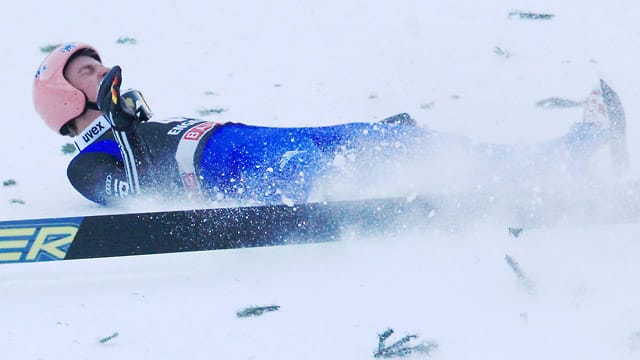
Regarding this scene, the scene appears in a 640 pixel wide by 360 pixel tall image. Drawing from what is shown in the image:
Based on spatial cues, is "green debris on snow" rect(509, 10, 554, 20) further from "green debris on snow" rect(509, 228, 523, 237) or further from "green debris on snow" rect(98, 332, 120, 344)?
"green debris on snow" rect(98, 332, 120, 344)

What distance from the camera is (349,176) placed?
11.8 ft

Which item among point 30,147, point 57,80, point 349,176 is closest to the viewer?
point 349,176

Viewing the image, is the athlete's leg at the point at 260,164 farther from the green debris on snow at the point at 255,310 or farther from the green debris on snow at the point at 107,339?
the green debris on snow at the point at 107,339

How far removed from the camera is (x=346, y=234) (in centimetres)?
334

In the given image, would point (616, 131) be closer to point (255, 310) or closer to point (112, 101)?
point (255, 310)

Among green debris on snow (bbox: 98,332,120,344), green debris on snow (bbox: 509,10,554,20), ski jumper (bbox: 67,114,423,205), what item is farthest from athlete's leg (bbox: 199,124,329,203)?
green debris on snow (bbox: 509,10,554,20)

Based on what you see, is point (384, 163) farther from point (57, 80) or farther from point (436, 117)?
point (57, 80)

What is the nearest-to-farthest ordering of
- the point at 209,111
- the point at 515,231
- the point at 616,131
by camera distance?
the point at 515,231
the point at 616,131
the point at 209,111

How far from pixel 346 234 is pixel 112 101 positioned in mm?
972

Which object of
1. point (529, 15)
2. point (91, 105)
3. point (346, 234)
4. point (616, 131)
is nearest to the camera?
point (346, 234)

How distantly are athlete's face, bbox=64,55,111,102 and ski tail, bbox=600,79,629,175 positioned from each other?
6.16 feet

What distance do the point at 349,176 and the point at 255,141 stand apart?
1.22 ft

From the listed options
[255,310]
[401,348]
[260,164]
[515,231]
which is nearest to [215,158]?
[260,164]

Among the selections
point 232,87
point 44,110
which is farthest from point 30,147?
point 232,87
